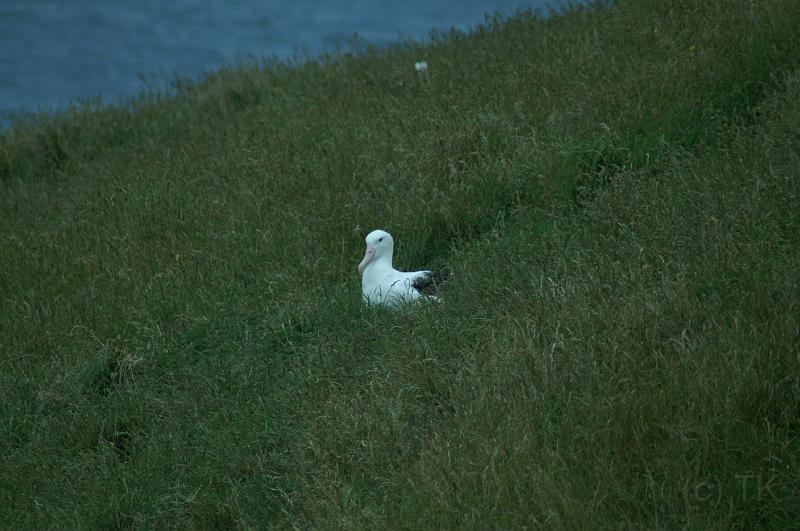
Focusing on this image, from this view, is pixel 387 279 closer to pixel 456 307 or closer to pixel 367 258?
pixel 367 258

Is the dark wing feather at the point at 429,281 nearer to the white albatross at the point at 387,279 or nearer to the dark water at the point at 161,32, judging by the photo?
the white albatross at the point at 387,279

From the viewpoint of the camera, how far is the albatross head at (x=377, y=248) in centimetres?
642

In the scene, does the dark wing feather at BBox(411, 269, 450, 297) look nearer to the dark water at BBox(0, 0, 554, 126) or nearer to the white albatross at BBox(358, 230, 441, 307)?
the white albatross at BBox(358, 230, 441, 307)

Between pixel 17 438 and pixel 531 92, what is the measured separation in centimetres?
441

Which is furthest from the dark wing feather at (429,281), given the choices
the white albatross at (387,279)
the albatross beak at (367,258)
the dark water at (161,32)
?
the dark water at (161,32)

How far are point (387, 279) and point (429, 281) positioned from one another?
24 cm

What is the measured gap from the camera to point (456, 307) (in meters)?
5.65

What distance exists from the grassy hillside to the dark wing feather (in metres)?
0.14

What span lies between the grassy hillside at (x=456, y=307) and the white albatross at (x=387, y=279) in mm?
130

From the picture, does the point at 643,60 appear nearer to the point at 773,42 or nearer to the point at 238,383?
the point at 773,42

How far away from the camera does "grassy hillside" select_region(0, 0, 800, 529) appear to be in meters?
4.10

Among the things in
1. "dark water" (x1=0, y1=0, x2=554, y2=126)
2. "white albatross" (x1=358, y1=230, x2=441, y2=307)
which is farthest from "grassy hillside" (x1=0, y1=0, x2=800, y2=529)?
"dark water" (x1=0, y1=0, x2=554, y2=126)

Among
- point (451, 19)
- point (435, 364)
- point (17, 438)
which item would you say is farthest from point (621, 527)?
point (451, 19)

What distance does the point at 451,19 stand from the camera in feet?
115
